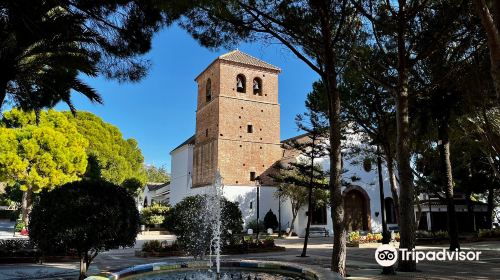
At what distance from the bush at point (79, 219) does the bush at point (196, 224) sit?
7.71 meters

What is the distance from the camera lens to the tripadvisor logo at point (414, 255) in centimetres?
1013

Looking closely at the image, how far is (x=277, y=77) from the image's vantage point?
37000mm

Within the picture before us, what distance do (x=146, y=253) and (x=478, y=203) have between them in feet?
91.6

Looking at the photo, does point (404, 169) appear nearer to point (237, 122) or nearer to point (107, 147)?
point (237, 122)

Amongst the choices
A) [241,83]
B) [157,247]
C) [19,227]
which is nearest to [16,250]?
[157,247]

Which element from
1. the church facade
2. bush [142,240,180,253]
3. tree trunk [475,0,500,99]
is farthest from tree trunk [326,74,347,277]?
the church facade

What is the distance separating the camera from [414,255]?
33.9 feet

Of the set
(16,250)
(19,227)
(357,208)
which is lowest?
(16,250)

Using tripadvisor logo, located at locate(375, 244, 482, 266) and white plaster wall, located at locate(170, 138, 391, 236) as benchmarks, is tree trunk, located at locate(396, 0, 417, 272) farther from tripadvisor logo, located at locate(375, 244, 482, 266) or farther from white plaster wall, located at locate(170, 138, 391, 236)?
white plaster wall, located at locate(170, 138, 391, 236)

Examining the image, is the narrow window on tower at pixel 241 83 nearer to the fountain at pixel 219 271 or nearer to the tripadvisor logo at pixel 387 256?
the tripadvisor logo at pixel 387 256

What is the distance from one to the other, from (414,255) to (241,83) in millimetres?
27106

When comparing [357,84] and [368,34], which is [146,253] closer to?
[357,84]

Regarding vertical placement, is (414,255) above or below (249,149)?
below

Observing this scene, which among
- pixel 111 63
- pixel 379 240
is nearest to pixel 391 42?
pixel 111 63
